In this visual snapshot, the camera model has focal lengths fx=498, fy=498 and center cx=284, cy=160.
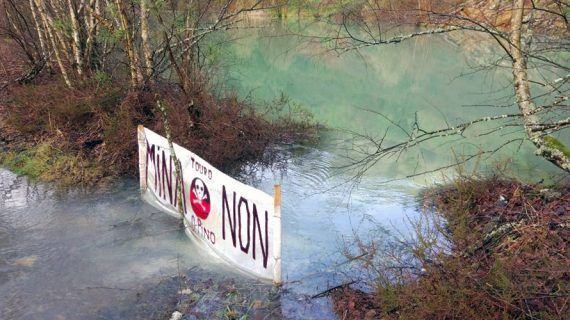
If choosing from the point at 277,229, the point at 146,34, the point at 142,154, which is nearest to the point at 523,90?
the point at 277,229

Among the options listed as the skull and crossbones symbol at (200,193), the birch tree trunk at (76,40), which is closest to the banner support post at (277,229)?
the skull and crossbones symbol at (200,193)

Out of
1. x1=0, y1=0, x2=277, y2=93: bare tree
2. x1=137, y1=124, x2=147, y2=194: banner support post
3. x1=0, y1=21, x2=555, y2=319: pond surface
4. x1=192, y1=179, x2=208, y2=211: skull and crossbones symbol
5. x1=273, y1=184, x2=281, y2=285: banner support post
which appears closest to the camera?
x1=273, y1=184, x2=281, y2=285: banner support post

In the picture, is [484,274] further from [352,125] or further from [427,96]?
[427,96]

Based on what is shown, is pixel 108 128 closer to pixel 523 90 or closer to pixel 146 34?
pixel 146 34

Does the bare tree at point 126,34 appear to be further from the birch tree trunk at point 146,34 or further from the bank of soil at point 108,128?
the bank of soil at point 108,128

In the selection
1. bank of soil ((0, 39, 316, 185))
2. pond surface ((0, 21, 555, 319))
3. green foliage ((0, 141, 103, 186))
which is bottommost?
pond surface ((0, 21, 555, 319))

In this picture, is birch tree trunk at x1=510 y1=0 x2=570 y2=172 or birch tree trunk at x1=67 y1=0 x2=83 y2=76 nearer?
birch tree trunk at x1=510 y1=0 x2=570 y2=172

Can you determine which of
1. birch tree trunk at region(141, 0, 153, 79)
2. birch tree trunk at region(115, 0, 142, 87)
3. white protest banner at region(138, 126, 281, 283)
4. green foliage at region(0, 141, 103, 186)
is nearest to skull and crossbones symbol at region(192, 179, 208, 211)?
white protest banner at region(138, 126, 281, 283)

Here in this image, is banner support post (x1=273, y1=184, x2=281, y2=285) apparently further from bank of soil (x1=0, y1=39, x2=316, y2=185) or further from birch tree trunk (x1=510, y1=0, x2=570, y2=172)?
bank of soil (x1=0, y1=39, x2=316, y2=185)

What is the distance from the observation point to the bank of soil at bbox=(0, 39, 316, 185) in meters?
8.18

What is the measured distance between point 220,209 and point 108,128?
398 centimetres

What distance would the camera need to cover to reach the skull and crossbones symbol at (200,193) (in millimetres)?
5531

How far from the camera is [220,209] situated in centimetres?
523

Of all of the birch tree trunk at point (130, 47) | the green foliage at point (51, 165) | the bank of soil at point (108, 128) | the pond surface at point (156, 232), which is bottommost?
the pond surface at point (156, 232)
